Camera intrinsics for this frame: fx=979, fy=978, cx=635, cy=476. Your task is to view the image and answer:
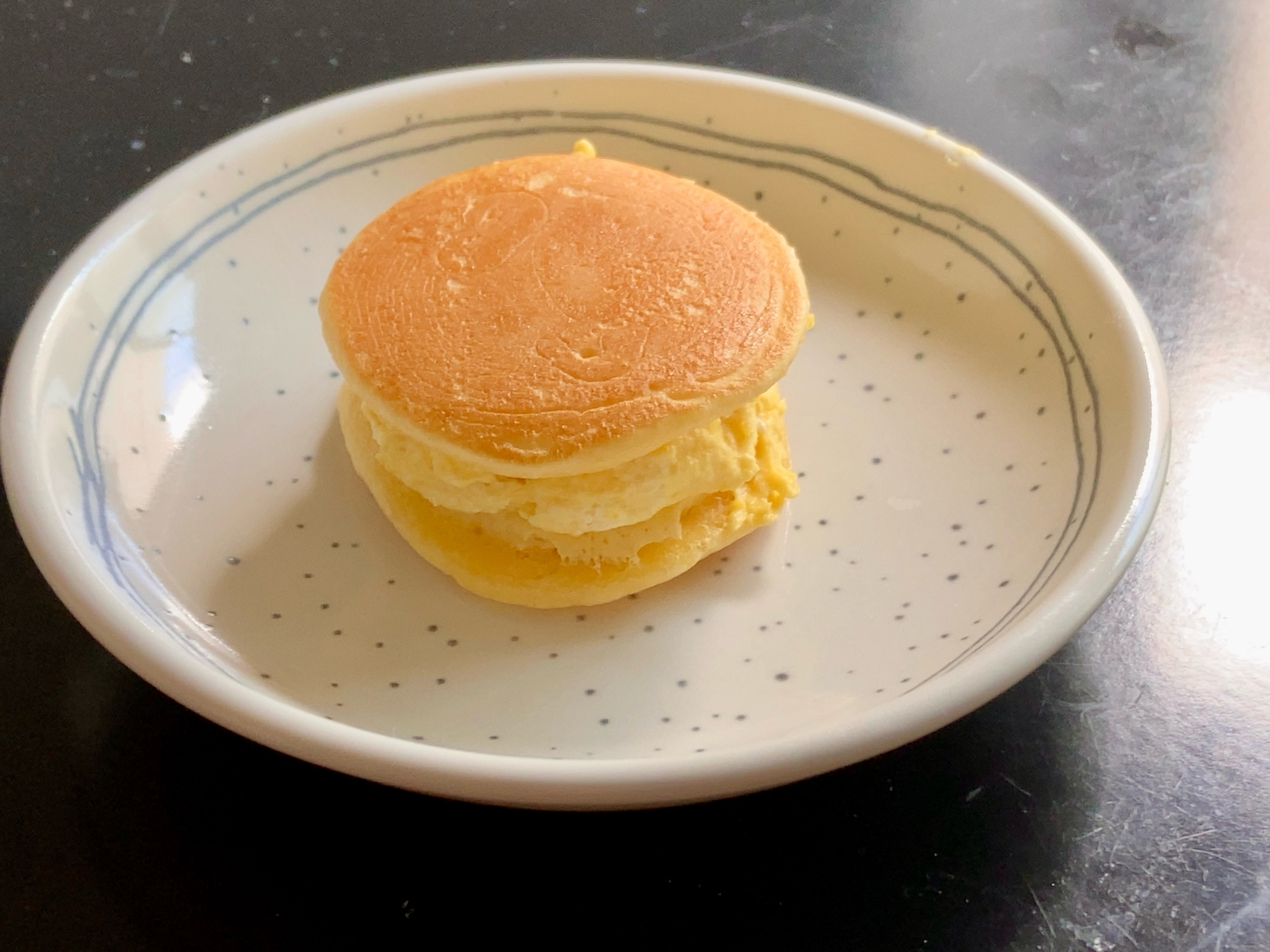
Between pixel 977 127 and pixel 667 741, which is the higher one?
pixel 977 127

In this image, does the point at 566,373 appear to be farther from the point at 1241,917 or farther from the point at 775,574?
the point at 1241,917

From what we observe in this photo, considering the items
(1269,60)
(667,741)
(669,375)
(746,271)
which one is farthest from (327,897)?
(1269,60)

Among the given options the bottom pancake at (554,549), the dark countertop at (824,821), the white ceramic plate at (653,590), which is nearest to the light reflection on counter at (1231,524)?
the dark countertop at (824,821)

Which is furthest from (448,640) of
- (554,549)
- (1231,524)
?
(1231,524)

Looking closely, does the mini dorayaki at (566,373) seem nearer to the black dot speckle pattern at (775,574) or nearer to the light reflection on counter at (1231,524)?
the black dot speckle pattern at (775,574)

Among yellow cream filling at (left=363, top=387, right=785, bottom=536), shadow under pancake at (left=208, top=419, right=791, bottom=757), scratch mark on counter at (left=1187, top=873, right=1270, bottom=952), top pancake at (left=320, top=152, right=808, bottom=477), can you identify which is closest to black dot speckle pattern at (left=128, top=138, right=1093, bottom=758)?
shadow under pancake at (left=208, top=419, right=791, bottom=757)

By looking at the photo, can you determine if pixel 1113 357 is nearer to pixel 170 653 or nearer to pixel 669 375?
pixel 669 375
